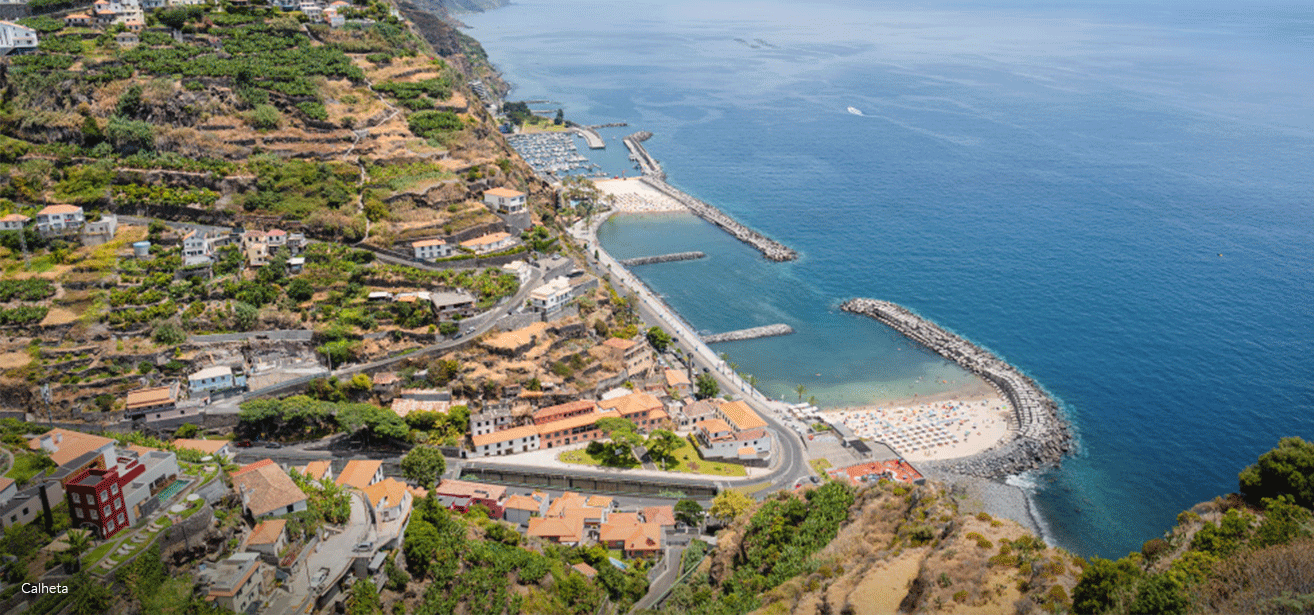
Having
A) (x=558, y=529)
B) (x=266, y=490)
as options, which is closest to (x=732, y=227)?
(x=558, y=529)

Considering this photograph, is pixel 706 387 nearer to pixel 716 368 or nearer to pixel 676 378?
pixel 676 378

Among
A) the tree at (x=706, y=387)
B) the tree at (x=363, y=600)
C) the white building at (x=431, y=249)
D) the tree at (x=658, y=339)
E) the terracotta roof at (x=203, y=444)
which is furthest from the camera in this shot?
the tree at (x=658, y=339)

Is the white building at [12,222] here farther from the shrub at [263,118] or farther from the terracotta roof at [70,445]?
the terracotta roof at [70,445]

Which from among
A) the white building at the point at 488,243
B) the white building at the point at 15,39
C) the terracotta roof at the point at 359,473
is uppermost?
the white building at the point at 15,39

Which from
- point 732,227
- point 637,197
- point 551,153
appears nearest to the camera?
point 732,227

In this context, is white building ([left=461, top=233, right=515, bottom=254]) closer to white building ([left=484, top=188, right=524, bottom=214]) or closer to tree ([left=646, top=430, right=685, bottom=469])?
white building ([left=484, top=188, right=524, bottom=214])

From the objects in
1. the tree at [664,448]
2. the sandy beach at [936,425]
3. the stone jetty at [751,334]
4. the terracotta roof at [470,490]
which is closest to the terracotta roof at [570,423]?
the tree at [664,448]

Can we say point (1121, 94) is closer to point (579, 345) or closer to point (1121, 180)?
point (1121, 180)
